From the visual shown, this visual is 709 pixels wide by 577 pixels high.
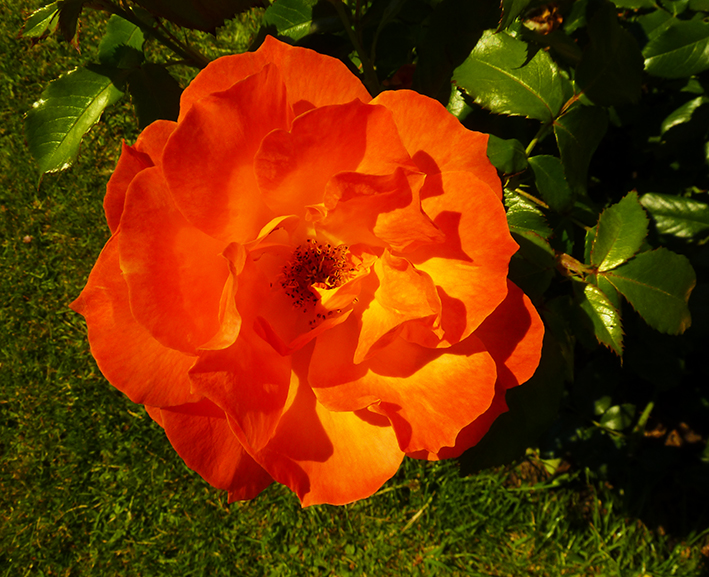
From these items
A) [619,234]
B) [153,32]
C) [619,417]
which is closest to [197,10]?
[153,32]

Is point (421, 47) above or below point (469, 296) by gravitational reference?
above

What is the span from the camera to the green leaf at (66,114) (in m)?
1.18

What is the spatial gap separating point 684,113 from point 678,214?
1.09 feet

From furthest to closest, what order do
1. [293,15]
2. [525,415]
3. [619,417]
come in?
[619,417] → [293,15] → [525,415]

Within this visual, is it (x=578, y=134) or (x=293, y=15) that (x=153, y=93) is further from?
(x=578, y=134)

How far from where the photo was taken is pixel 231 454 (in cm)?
99

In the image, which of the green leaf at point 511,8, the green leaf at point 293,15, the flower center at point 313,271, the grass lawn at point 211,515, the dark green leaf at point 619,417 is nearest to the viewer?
the green leaf at point 511,8

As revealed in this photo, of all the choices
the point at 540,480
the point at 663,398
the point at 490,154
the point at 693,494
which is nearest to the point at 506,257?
the point at 490,154

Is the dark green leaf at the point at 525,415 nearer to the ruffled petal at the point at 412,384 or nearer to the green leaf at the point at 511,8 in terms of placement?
the ruffled petal at the point at 412,384

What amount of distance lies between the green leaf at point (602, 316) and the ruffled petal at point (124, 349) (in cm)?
81

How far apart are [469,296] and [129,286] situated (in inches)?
22.1

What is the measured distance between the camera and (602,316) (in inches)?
43.7

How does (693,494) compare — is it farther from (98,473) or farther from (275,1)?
(98,473)

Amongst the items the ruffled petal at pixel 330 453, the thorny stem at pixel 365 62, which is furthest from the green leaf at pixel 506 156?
the ruffled petal at pixel 330 453
